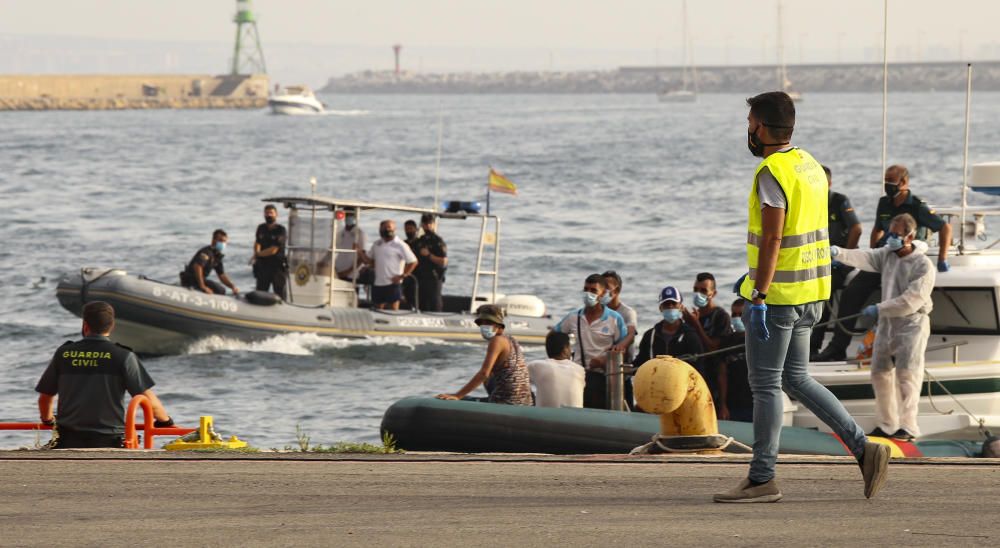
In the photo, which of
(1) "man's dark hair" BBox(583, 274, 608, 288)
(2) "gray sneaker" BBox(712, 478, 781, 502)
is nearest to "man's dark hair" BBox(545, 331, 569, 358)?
(1) "man's dark hair" BBox(583, 274, 608, 288)

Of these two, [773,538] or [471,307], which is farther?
[471,307]

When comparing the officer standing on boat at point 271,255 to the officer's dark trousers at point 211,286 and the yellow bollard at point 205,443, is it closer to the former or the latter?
the officer's dark trousers at point 211,286

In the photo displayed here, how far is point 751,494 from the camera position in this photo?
24.2 ft

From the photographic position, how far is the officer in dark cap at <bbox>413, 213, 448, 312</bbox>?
2198 cm

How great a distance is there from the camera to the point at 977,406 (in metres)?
13.5

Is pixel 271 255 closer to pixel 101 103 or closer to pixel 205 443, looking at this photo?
pixel 205 443

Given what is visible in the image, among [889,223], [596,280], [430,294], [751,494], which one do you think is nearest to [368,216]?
[430,294]

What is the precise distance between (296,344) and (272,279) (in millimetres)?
1063

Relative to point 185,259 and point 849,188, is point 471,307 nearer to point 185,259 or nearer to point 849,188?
point 185,259

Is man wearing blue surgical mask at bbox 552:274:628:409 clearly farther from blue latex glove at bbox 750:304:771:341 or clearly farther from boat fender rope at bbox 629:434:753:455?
blue latex glove at bbox 750:304:771:341

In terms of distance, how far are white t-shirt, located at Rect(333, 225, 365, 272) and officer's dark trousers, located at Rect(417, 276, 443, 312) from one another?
37.9 inches

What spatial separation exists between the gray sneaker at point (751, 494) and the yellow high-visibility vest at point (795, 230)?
89cm

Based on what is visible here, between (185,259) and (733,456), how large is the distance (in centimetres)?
3233

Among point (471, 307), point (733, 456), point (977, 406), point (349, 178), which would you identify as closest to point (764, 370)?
point (733, 456)
